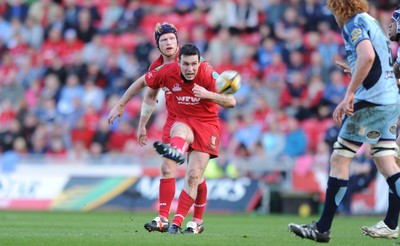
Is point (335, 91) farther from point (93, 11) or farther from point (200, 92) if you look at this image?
point (200, 92)

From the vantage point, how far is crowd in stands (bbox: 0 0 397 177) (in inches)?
883

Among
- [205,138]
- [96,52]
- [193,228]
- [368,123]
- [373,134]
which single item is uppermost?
[96,52]

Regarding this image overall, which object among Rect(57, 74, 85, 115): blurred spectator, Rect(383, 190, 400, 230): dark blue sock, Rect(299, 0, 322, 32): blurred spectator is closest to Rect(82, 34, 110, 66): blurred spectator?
Rect(57, 74, 85, 115): blurred spectator

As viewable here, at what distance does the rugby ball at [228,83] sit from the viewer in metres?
10.9

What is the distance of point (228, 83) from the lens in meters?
10.9

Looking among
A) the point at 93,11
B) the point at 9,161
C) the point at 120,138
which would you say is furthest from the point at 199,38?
the point at 9,161

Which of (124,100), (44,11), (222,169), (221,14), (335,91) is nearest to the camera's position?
(124,100)

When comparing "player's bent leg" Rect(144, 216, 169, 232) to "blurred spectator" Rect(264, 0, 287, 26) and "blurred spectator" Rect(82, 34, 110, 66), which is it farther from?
"blurred spectator" Rect(82, 34, 110, 66)

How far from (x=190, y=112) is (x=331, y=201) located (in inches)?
109

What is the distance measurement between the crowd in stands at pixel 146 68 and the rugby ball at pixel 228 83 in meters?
10.2

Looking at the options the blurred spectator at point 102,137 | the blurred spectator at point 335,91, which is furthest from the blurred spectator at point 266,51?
the blurred spectator at point 102,137

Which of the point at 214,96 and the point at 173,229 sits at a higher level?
the point at 214,96

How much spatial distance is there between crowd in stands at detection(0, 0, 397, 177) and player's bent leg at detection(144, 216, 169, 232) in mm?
9990

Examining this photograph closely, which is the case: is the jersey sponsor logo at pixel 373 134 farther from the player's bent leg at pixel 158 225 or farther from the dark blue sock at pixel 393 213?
the player's bent leg at pixel 158 225
